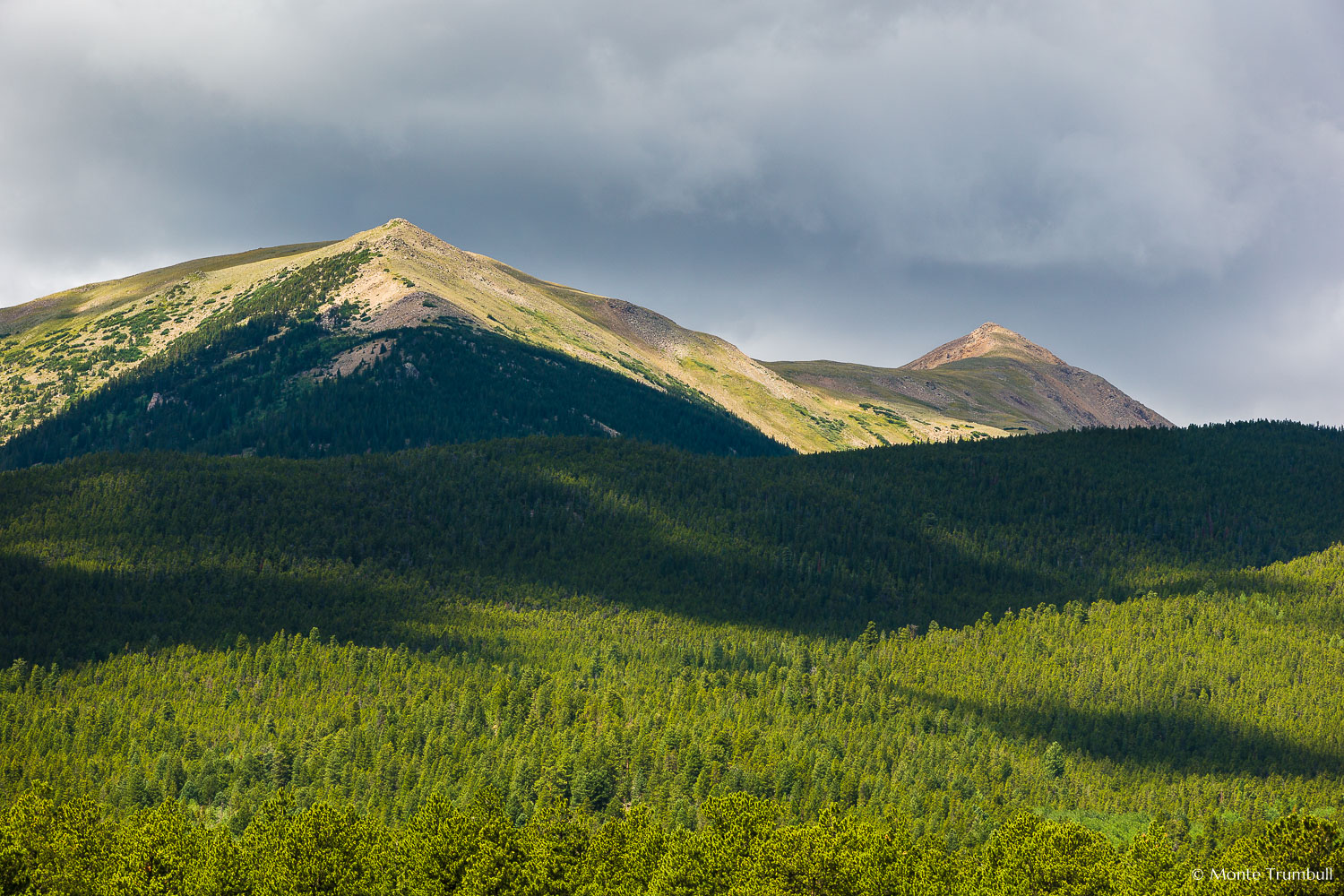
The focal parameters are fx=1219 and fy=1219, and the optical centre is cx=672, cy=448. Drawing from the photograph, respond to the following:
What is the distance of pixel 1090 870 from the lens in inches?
4569

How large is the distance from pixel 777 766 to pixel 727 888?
283ft

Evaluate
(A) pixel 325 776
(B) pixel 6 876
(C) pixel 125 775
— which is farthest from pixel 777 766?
(B) pixel 6 876

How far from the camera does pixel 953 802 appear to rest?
7662 inches

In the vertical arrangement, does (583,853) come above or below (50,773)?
above

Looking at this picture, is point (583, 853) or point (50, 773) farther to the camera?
point (50, 773)

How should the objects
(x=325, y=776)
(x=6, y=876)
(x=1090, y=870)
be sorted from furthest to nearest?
(x=325, y=776) → (x=1090, y=870) → (x=6, y=876)

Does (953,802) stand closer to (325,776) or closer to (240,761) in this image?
(325,776)

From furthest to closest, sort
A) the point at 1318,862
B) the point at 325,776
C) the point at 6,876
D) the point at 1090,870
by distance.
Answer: the point at 325,776 < the point at 1090,870 < the point at 6,876 < the point at 1318,862

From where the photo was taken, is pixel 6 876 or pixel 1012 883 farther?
pixel 1012 883

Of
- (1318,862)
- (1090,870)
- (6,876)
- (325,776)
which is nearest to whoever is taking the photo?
(1318,862)

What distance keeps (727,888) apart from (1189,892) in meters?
40.3

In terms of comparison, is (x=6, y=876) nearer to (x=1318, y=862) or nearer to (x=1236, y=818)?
(x=1318, y=862)

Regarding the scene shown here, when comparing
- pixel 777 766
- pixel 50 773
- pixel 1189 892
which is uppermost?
pixel 1189 892

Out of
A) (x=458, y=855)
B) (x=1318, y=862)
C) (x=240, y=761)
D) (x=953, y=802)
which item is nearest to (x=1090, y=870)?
(x=1318, y=862)
